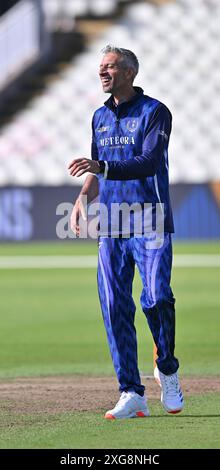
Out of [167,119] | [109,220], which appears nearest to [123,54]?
[167,119]

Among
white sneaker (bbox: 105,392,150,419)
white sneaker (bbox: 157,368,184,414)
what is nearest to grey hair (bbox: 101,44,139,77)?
white sneaker (bbox: 157,368,184,414)

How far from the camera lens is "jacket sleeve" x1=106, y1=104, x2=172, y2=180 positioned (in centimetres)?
663

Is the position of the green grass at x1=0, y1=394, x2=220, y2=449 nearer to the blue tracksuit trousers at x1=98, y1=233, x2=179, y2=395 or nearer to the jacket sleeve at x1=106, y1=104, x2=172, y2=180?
the blue tracksuit trousers at x1=98, y1=233, x2=179, y2=395

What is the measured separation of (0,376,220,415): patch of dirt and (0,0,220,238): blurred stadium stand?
23.6 meters

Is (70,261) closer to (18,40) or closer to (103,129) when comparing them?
(18,40)

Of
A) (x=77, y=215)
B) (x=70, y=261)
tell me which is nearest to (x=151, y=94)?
(x=70, y=261)

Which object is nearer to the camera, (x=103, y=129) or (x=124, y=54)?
(x=124, y=54)

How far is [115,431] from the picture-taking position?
6363 mm

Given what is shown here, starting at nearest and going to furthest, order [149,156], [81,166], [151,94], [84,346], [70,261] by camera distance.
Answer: [81,166]
[149,156]
[84,346]
[70,261]
[151,94]

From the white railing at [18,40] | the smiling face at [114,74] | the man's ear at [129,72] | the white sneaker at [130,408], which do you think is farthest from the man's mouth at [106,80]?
the white railing at [18,40]

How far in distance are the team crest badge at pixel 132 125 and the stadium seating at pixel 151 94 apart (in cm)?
2549

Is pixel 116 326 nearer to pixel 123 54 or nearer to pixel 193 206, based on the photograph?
pixel 123 54

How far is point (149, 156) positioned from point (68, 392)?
2.26 metres

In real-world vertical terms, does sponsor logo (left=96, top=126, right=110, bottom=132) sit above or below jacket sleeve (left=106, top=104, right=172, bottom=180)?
above
